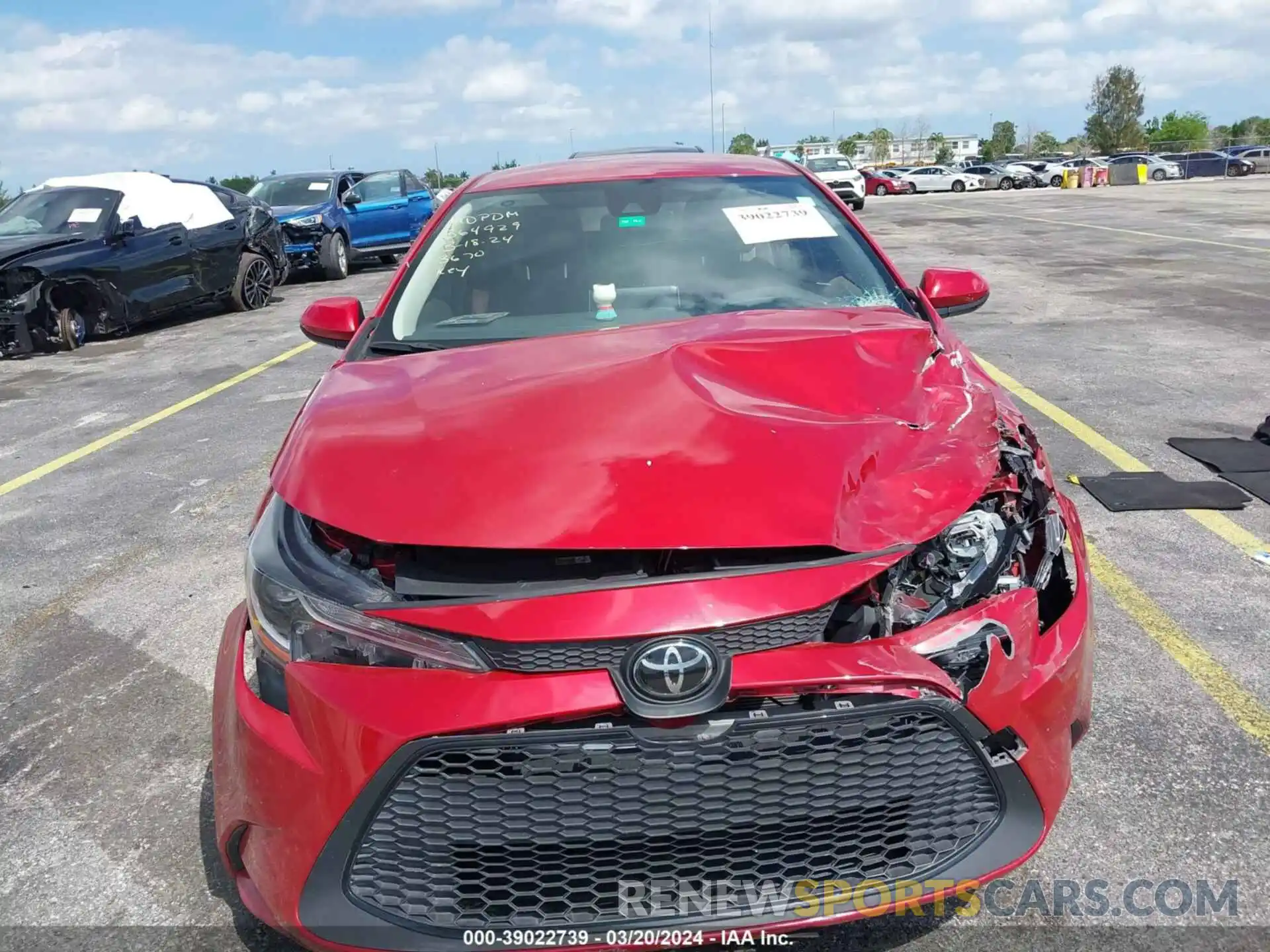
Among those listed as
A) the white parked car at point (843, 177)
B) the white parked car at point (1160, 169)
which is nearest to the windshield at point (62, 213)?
the white parked car at point (843, 177)

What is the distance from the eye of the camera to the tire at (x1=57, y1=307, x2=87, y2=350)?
32.5 ft

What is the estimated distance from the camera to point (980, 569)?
192cm

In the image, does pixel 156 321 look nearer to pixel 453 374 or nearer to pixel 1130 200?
pixel 453 374

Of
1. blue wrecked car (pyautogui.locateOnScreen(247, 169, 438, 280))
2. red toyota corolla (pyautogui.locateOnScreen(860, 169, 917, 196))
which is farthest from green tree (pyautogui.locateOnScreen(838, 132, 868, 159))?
blue wrecked car (pyautogui.locateOnScreen(247, 169, 438, 280))

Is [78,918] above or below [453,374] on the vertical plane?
below

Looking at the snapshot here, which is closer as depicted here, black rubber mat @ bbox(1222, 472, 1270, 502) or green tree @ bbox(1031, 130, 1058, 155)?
black rubber mat @ bbox(1222, 472, 1270, 502)

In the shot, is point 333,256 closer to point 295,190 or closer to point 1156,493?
point 295,190

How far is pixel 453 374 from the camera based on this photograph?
2479mm

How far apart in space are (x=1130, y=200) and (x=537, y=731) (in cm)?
3162

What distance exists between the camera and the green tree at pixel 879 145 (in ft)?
365

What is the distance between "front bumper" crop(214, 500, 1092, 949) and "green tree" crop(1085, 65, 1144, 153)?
9603cm

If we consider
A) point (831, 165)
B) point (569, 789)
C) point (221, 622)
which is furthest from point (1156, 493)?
point (831, 165)

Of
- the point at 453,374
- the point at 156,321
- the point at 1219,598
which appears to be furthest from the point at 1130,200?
the point at 453,374

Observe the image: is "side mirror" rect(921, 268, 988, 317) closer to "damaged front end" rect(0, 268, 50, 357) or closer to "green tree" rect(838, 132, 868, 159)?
"damaged front end" rect(0, 268, 50, 357)
